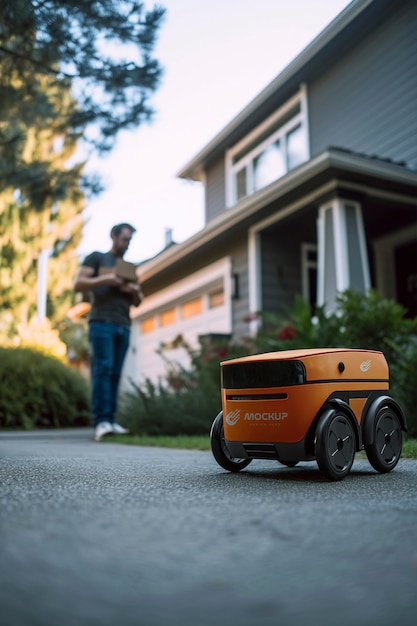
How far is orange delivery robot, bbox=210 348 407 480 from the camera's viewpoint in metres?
1.87

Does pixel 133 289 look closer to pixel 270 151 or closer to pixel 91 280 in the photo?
pixel 91 280

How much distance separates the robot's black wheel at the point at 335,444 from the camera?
1.81 m

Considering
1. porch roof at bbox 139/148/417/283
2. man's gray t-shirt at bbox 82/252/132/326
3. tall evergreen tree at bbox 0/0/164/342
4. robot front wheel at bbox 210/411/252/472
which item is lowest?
robot front wheel at bbox 210/411/252/472

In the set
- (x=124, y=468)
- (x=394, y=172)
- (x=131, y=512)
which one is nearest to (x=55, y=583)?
(x=131, y=512)

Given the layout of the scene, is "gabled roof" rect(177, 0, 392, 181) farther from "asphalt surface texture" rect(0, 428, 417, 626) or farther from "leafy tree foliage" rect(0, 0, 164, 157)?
"asphalt surface texture" rect(0, 428, 417, 626)

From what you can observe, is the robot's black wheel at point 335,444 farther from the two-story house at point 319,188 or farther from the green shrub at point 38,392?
the green shrub at point 38,392

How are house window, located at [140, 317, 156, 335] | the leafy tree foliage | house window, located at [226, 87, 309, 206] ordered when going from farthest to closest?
house window, located at [140, 317, 156, 335] < house window, located at [226, 87, 309, 206] < the leafy tree foliage

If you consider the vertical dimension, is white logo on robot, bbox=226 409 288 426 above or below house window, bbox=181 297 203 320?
below

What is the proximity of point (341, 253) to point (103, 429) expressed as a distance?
323cm

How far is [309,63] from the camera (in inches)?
336

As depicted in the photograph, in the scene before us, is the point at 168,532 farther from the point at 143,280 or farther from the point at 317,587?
the point at 143,280

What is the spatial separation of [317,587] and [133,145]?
690cm

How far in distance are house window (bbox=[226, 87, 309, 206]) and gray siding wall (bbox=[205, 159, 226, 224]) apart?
39cm

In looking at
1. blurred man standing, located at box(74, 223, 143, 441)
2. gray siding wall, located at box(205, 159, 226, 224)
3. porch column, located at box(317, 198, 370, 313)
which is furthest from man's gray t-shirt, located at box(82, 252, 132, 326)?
gray siding wall, located at box(205, 159, 226, 224)
